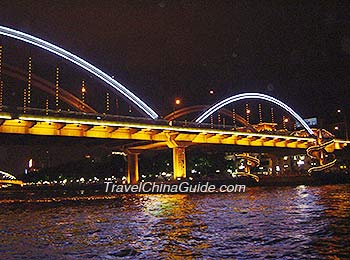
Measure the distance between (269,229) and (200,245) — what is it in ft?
13.7

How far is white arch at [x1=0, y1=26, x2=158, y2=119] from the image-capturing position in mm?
57094

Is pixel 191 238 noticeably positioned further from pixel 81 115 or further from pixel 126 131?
pixel 126 131

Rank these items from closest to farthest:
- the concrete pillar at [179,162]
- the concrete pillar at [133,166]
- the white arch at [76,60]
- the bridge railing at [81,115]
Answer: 1. the bridge railing at [81,115]
2. the white arch at [76,60]
3. the concrete pillar at [179,162]
4. the concrete pillar at [133,166]

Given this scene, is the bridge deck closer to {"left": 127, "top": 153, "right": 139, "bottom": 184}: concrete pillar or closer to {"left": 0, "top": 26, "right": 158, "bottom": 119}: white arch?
{"left": 0, "top": 26, "right": 158, "bottom": 119}: white arch

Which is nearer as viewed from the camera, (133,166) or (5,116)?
(5,116)

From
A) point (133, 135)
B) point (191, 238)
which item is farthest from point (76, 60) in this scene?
point (191, 238)

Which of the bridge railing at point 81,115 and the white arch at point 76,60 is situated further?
the white arch at point 76,60

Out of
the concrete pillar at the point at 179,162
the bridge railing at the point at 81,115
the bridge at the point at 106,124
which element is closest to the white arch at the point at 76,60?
the bridge at the point at 106,124

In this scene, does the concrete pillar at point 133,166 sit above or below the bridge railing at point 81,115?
below

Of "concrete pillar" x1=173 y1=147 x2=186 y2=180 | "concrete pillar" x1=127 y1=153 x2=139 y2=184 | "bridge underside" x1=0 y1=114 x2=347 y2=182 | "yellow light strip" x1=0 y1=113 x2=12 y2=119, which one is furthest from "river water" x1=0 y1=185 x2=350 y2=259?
"concrete pillar" x1=127 y1=153 x2=139 y2=184

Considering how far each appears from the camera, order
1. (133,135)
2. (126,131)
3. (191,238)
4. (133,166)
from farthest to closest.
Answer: (133,166) < (133,135) < (126,131) < (191,238)

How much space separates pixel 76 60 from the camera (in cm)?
6259

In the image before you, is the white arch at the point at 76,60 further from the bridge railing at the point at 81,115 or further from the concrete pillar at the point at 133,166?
the concrete pillar at the point at 133,166

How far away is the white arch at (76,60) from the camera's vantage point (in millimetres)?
57094
